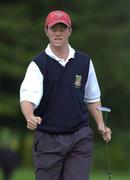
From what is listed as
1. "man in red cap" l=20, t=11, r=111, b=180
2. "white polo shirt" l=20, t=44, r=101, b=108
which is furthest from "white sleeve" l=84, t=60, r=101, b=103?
"white polo shirt" l=20, t=44, r=101, b=108

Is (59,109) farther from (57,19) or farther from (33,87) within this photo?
(57,19)

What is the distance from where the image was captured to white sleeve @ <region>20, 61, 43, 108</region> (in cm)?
835

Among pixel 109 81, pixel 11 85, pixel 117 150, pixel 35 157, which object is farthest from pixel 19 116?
pixel 35 157

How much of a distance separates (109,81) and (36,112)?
2280 cm

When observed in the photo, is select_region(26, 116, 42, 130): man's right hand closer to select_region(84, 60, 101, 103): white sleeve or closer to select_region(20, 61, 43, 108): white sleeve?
select_region(20, 61, 43, 108): white sleeve

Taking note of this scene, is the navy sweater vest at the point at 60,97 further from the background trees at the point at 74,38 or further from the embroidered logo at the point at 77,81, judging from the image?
the background trees at the point at 74,38

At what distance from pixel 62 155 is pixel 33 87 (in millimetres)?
678

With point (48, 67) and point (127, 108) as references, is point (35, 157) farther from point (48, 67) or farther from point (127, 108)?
point (127, 108)

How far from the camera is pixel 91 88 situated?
8859 millimetres

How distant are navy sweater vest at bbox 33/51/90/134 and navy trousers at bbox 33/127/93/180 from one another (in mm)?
71

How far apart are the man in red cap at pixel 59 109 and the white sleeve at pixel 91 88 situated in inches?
4.6

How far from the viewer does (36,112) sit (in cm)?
857

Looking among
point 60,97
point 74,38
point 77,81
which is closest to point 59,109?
point 60,97

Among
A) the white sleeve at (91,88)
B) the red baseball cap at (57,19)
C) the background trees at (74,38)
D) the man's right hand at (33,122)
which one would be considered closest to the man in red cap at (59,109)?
the red baseball cap at (57,19)
